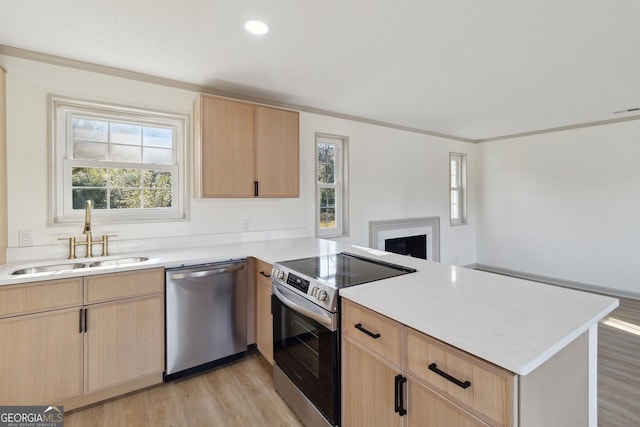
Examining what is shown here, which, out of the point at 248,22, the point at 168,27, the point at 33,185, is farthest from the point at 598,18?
the point at 33,185

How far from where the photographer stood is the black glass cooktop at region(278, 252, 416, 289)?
1701 millimetres

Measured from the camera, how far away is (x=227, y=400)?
6.81 feet

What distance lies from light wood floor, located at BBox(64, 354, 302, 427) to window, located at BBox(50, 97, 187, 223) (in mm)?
1421

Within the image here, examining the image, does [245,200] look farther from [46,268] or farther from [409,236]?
[409,236]

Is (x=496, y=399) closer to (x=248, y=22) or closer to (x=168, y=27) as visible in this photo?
(x=248, y=22)

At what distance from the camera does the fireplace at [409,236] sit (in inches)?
167

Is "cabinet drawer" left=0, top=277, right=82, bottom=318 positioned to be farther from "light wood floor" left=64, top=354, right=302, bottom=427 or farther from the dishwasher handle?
"light wood floor" left=64, top=354, right=302, bottom=427

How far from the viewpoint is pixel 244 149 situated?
280 centimetres

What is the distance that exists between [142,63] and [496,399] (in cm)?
303

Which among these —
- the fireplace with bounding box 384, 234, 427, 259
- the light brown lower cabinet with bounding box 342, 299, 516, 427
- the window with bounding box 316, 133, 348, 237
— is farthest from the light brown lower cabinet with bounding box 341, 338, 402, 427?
the fireplace with bounding box 384, 234, 427, 259

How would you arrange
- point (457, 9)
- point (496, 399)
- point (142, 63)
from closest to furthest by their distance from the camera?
point (496, 399) < point (457, 9) < point (142, 63)

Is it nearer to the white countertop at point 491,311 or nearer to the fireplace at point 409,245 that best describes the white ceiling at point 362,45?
the white countertop at point 491,311

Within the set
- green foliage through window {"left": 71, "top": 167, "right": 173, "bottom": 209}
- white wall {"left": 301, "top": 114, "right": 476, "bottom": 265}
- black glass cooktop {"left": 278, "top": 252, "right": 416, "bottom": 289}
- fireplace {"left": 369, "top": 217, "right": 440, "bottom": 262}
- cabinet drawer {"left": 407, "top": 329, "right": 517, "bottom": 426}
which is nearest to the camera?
cabinet drawer {"left": 407, "top": 329, "right": 517, "bottom": 426}

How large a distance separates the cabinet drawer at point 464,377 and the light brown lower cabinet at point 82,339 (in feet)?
6.06
